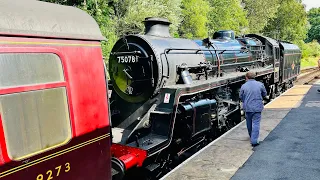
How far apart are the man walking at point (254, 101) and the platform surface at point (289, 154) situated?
0.33 meters

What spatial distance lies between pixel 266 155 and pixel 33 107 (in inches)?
174

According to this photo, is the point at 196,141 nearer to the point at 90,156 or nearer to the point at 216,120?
the point at 216,120

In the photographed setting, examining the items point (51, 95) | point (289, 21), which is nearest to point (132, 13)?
point (51, 95)

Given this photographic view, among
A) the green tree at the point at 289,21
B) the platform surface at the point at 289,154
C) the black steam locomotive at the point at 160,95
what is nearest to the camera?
the platform surface at the point at 289,154

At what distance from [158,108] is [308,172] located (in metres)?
2.72

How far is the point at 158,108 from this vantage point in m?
5.64

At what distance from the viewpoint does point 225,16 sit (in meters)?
39.6

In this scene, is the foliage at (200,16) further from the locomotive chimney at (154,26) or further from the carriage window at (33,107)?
the carriage window at (33,107)

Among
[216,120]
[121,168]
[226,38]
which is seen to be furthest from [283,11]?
[121,168]

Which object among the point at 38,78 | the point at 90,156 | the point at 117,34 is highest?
the point at 117,34

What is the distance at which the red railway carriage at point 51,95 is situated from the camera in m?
2.61

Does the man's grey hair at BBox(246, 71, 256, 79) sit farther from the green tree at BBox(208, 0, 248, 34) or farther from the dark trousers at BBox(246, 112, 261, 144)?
the green tree at BBox(208, 0, 248, 34)

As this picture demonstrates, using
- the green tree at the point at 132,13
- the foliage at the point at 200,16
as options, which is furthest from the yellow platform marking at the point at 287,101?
the green tree at the point at 132,13

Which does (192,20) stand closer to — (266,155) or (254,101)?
(254,101)
